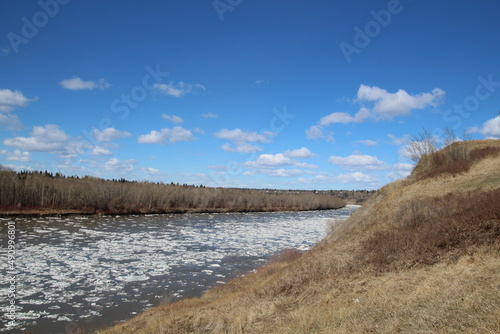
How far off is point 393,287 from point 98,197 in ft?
251

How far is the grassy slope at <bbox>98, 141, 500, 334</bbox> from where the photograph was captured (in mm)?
7074

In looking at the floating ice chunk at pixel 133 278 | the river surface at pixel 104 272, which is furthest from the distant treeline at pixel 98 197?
the floating ice chunk at pixel 133 278

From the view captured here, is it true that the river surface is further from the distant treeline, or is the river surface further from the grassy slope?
the distant treeline

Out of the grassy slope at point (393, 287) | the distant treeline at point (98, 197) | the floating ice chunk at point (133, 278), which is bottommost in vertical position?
the floating ice chunk at point (133, 278)

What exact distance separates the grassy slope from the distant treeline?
62370 mm

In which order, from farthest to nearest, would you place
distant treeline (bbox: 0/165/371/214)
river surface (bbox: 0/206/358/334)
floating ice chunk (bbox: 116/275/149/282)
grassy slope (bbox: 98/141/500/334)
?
1. distant treeline (bbox: 0/165/371/214)
2. floating ice chunk (bbox: 116/275/149/282)
3. river surface (bbox: 0/206/358/334)
4. grassy slope (bbox: 98/141/500/334)

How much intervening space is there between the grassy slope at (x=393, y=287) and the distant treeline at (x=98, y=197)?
62.4m

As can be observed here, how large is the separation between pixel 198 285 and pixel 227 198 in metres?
88.8

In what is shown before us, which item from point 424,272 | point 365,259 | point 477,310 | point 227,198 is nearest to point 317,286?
point 365,259

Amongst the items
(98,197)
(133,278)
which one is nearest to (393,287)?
(133,278)

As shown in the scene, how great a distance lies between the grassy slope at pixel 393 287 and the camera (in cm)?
707

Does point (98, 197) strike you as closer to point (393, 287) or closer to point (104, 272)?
point (104, 272)

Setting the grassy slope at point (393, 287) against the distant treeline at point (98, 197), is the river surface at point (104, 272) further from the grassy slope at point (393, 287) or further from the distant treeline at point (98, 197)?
the distant treeline at point (98, 197)

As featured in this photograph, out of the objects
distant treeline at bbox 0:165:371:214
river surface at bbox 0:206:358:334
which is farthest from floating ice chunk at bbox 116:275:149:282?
distant treeline at bbox 0:165:371:214
